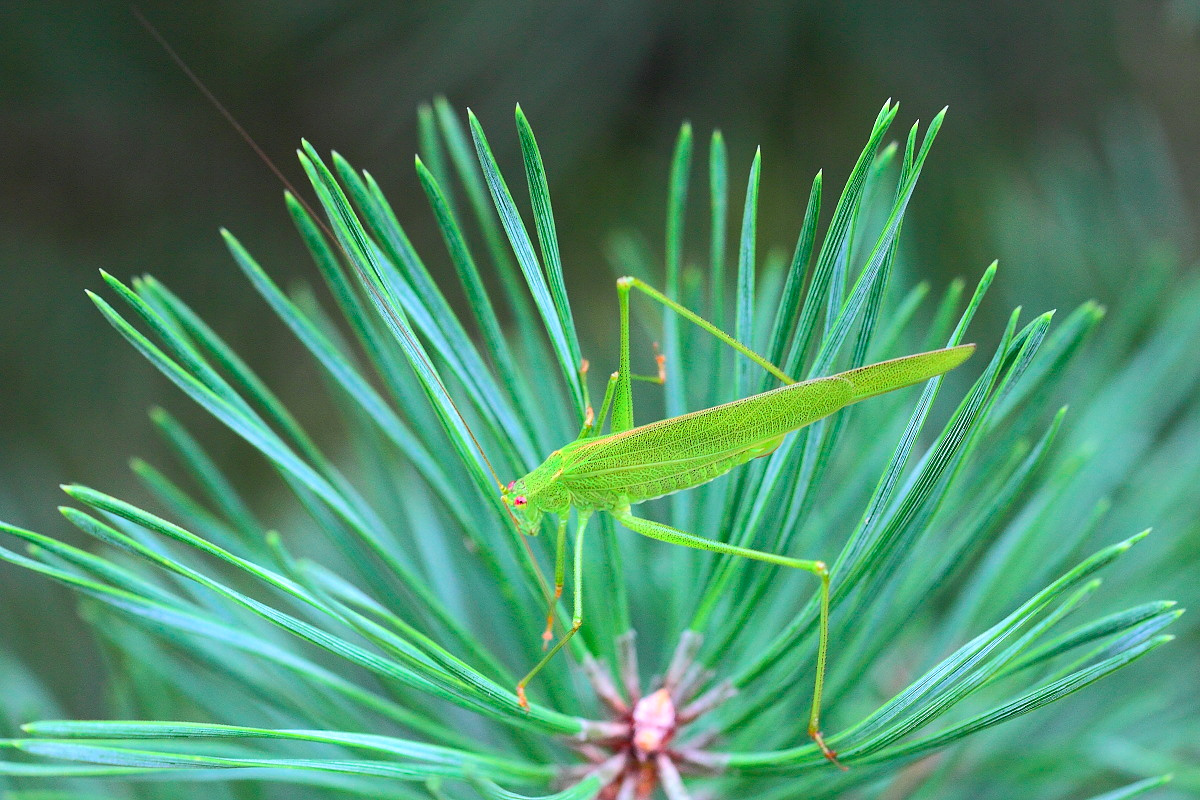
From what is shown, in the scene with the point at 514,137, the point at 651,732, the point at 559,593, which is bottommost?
the point at 651,732

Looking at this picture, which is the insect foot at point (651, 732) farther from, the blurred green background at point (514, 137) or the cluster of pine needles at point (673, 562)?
the blurred green background at point (514, 137)

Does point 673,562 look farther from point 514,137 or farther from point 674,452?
point 514,137

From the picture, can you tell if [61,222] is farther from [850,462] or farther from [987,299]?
[987,299]

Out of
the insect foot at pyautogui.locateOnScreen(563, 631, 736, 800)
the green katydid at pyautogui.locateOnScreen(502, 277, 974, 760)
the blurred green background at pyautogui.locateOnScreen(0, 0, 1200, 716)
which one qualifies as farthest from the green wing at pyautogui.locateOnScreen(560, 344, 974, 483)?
the blurred green background at pyautogui.locateOnScreen(0, 0, 1200, 716)

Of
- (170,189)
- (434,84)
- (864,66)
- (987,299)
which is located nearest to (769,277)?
(987,299)

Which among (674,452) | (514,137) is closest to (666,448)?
(674,452)

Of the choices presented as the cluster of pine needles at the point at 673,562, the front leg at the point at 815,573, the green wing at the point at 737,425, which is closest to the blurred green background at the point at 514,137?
the cluster of pine needles at the point at 673,562

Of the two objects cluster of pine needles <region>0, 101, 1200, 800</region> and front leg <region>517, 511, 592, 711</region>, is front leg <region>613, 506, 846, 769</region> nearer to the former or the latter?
cluster of pine needles <region>0, 101, 1200, 800</region>
